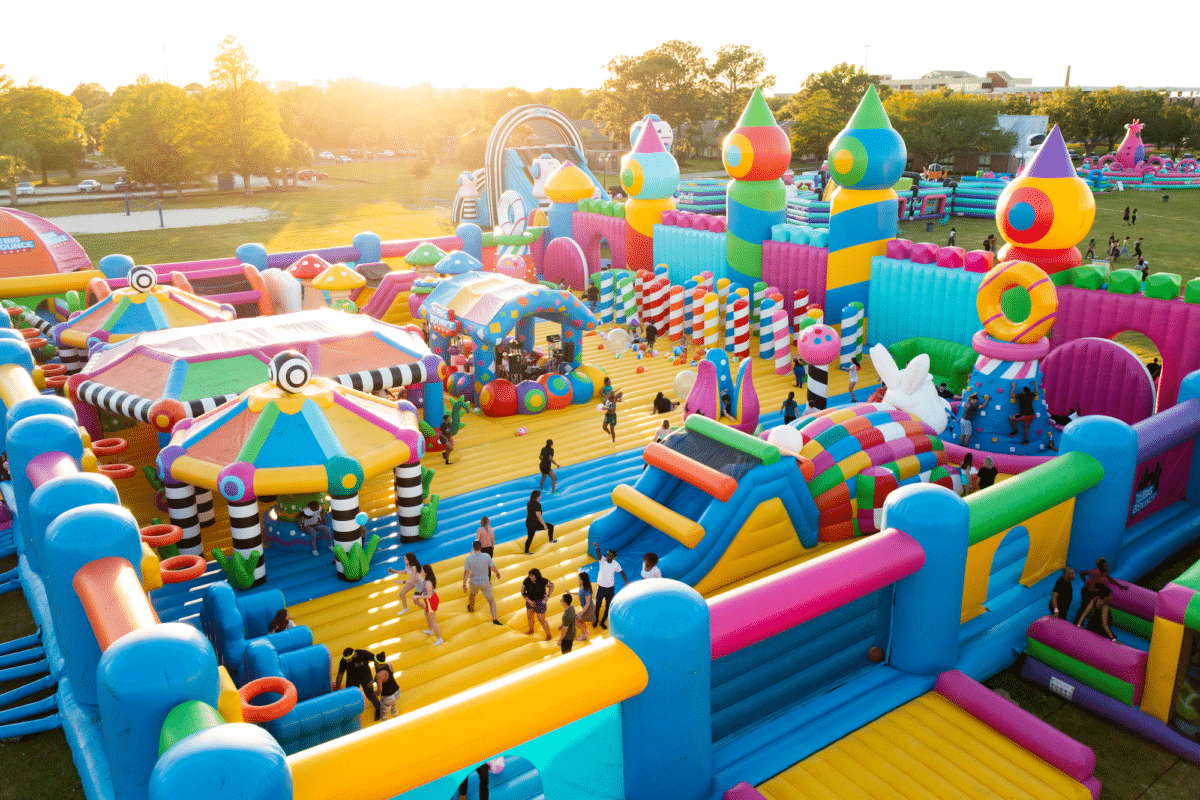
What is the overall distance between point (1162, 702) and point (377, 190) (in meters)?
58.4

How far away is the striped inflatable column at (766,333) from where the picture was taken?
15.9 meters

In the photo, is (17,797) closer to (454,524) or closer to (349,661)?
(349,661)

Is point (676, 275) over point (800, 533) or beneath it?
over

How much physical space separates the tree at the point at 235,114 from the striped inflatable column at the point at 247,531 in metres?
48.0

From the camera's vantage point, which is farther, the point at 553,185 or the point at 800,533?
the point at 553,185

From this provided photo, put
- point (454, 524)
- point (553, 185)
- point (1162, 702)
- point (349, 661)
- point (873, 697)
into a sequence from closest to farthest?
point (873, 697), point (1162, 702), point (349, 661), point (454, 524), point (553, 185)

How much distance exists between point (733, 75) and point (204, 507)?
68.2 metres

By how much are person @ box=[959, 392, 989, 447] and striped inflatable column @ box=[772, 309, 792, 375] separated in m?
4.69

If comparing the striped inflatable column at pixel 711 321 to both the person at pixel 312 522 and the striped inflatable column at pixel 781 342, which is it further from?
the person at pixel 312 522

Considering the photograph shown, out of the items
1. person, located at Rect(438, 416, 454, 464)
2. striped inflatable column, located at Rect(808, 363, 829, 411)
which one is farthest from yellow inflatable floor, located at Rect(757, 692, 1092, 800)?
striped inflatable column, located at Rect(808, 363, 829, 411)

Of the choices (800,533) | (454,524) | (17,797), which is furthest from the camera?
(454,524)

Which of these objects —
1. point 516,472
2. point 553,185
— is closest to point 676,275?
point 553,185

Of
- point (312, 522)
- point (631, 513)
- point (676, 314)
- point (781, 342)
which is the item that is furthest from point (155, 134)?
point (631, 513)

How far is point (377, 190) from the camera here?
58.2m
